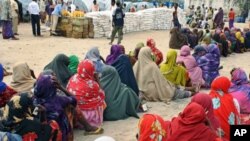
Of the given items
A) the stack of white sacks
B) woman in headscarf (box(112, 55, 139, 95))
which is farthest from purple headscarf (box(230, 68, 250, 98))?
the stack of white sacks

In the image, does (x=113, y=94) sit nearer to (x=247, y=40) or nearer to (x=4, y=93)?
(x=4, y=93)

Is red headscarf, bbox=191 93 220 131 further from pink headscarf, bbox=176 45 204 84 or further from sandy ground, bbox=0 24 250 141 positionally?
pink headscarf, bbox=176 45 204 84

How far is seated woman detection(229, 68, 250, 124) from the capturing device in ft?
16.1

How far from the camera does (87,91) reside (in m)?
4.93

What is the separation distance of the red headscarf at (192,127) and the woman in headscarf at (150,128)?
12 centimetres

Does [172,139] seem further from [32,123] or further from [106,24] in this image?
[106,24]

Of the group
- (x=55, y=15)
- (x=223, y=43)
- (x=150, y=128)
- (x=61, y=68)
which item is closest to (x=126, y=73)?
(x=61, y=68)

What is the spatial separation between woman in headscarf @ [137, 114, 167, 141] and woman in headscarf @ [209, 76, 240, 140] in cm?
111

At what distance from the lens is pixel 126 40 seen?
46.2ft

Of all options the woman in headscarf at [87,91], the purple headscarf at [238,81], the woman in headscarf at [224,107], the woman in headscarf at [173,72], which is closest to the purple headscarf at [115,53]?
the woman in headscarf at [173,72]

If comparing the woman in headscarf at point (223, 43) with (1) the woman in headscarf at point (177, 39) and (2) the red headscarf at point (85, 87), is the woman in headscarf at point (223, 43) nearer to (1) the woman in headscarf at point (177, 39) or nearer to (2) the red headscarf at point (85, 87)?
(1) the woman in headscarf at point (177, 39)

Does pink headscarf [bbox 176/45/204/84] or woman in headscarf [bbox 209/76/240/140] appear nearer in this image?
woman in headscarf [bbox 209/76/240/140]

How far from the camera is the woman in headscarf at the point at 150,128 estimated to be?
329 centimetres

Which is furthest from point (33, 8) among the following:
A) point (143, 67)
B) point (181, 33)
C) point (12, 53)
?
point (143, 67)
